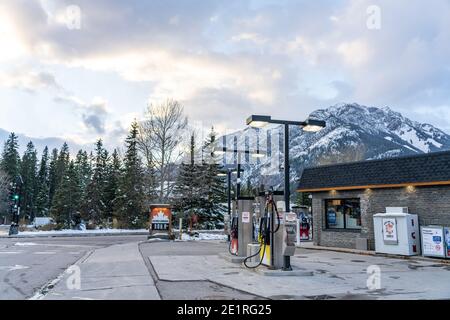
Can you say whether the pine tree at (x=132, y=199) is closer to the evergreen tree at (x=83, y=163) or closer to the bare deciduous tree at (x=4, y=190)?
the bare deciduous tree at (x=4, y=190)

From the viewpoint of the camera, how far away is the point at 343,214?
2141cm

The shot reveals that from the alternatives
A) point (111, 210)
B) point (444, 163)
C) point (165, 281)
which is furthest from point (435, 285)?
point (111, 210)

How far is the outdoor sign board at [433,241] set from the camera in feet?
50.7

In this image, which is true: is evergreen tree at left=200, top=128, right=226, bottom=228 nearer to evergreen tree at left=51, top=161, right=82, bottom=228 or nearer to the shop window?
evergreen tree at left=51, top=161, right=82, bottom=228

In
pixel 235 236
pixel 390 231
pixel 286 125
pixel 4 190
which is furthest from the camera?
pixel 4 190

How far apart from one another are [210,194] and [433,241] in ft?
113

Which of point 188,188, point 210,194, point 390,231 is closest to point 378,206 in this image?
point 390,231

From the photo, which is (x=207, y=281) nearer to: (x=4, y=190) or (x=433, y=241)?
(x=433, y=241)

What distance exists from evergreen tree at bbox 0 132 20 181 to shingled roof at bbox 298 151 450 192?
67660 mm

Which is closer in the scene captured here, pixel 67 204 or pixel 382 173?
pixel 382 173

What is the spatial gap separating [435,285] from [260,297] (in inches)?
186

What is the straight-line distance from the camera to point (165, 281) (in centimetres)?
953

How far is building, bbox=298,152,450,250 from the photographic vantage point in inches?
654
